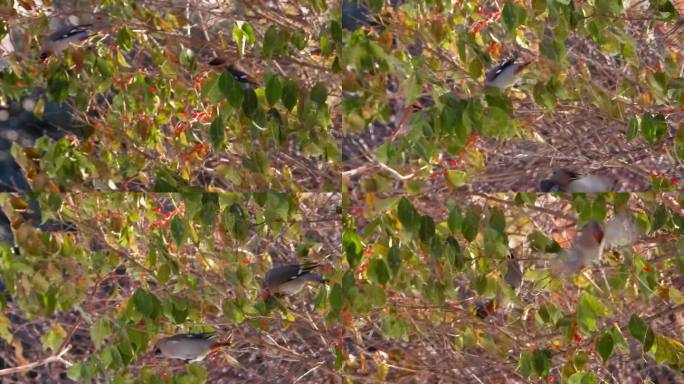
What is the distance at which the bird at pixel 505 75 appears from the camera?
7.20 ft

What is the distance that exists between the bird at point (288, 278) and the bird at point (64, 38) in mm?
621

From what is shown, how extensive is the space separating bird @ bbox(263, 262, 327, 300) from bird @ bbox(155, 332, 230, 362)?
15 centimetres

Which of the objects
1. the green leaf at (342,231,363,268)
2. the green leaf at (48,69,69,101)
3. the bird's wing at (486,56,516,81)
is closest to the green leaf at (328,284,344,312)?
the green leaf at (342,231,363,268)

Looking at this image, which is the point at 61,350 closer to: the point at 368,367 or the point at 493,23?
the point at 368,367

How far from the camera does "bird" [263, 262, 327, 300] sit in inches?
90.2

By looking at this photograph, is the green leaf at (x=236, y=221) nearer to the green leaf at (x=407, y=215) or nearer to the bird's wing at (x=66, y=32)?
the green leaf at (x=407, y=215)

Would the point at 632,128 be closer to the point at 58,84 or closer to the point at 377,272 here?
the point at 377,272

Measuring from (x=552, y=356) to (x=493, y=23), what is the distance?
2.24 feet

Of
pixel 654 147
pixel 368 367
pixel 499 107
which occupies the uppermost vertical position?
pixel 499 107

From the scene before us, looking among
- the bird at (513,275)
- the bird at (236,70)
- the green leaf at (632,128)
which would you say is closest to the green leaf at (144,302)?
the bird at (236,70)

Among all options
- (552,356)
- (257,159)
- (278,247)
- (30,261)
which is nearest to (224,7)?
(257,159)

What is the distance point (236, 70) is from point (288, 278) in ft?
1.45

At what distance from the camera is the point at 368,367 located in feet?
8.04

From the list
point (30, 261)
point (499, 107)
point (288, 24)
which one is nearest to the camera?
point (499, 107)
